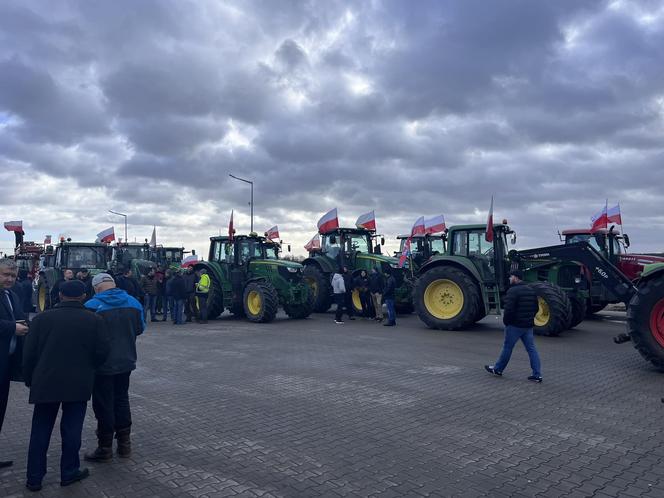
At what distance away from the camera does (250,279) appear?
14586 mm

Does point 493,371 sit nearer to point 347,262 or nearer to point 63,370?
point 63,370

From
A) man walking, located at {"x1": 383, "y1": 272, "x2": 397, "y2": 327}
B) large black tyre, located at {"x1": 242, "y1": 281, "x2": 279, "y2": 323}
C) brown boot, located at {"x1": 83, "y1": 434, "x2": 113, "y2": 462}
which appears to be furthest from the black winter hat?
man walking, located at {"x1": 383, "y1": 272, "x2": 397, "y2": 327}

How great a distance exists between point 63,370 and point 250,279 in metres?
10.9

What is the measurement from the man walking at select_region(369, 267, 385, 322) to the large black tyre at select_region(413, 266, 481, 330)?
186 centimetres

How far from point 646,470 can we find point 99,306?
4588 mm

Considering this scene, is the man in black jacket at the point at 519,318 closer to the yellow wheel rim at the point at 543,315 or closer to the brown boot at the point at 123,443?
the yellow wheel rim at the point at 543,315

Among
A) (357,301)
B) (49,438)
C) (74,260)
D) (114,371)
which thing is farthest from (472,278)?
(74,260)

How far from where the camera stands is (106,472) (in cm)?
396

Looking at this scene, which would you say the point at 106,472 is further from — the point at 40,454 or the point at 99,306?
the point at 99,306

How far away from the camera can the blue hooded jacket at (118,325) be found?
4.20m

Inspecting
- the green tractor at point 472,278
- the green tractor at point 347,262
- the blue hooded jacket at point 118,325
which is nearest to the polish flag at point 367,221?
the green tractor at point 347,262

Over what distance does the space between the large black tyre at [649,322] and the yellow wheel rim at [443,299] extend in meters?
4.65

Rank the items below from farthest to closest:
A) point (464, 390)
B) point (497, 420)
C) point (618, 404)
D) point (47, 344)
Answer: point (464, 390) → point (618, 404) → point (497, 420) → point (47, 344)

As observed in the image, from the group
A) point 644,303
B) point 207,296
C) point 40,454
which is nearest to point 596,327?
point 644,303
